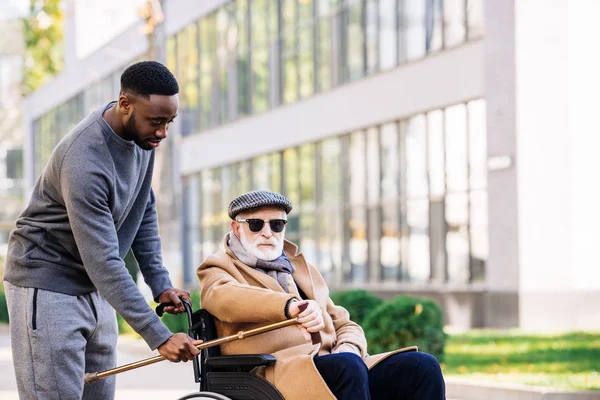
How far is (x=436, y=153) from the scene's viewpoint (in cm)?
2280

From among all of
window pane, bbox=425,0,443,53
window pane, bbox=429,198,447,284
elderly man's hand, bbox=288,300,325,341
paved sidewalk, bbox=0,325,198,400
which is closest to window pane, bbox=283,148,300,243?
window pane, bbox=429,198,447,284

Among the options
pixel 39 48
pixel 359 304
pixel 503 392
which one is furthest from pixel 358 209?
pixel 39 48

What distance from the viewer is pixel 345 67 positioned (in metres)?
26.3

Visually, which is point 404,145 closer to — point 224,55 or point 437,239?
point 437,239

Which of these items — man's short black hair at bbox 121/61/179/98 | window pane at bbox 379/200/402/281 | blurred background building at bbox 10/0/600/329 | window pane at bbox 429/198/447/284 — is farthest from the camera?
window pane at bbox 379/200/402/281

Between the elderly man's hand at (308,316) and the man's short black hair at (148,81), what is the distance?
1029 millimetres

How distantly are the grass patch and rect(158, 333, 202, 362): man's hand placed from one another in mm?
6061

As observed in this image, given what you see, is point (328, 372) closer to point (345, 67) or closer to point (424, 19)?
point (424, 19)

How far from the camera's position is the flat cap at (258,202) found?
5160 mm

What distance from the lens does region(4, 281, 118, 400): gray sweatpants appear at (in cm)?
428

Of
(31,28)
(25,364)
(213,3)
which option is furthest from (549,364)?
(31,28)

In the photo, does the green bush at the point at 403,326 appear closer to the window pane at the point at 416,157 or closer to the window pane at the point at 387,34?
the window pane at the point at 416,157

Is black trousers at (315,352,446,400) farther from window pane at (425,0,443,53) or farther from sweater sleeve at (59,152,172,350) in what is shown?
window pane at (425,0,443,53)

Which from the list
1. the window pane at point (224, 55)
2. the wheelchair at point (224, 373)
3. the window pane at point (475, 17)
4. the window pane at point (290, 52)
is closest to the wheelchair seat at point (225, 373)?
the wheelchair at point (224, 373)
